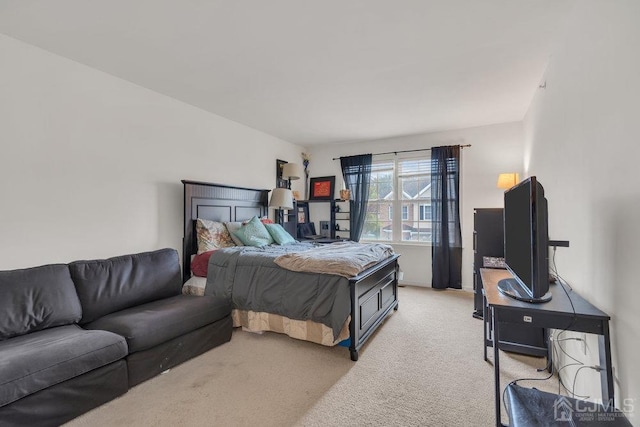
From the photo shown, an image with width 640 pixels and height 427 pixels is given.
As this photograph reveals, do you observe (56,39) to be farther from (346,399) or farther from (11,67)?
(346,399)

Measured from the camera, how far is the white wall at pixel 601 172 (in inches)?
46.3

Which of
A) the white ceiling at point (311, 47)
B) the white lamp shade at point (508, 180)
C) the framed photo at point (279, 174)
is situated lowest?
the white lamp shade at point (508, 180)

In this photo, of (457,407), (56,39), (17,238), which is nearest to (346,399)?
(457,407)

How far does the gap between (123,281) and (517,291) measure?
294 centimetres

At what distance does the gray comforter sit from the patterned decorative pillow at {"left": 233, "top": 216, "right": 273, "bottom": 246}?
379mm

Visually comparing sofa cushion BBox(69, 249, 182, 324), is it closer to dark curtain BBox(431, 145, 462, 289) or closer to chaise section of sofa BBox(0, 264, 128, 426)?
chaise section of sofa BBox(0, 264, 128, 426)

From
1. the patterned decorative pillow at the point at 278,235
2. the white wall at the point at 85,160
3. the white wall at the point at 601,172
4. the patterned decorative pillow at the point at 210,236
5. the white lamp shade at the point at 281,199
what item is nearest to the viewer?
the white wall at the point at 601,172

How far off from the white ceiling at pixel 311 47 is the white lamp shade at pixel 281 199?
51.8 inches

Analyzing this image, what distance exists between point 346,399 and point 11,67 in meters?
3.42

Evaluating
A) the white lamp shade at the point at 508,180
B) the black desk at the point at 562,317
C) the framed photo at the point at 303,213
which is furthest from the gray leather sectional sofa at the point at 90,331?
the white lamp shade at the point at 508,180

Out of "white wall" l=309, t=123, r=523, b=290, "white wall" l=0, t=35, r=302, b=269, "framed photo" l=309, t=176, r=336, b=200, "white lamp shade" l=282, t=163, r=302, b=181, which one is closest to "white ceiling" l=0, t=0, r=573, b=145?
"white wall" l=0, t=35, r=302, b=269

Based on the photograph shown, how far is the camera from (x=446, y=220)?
4.62 meters

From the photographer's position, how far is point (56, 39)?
2.21 meters

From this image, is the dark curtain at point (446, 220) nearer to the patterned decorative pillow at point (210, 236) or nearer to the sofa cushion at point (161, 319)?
the patterned decorative pillow at point (210, 236)
